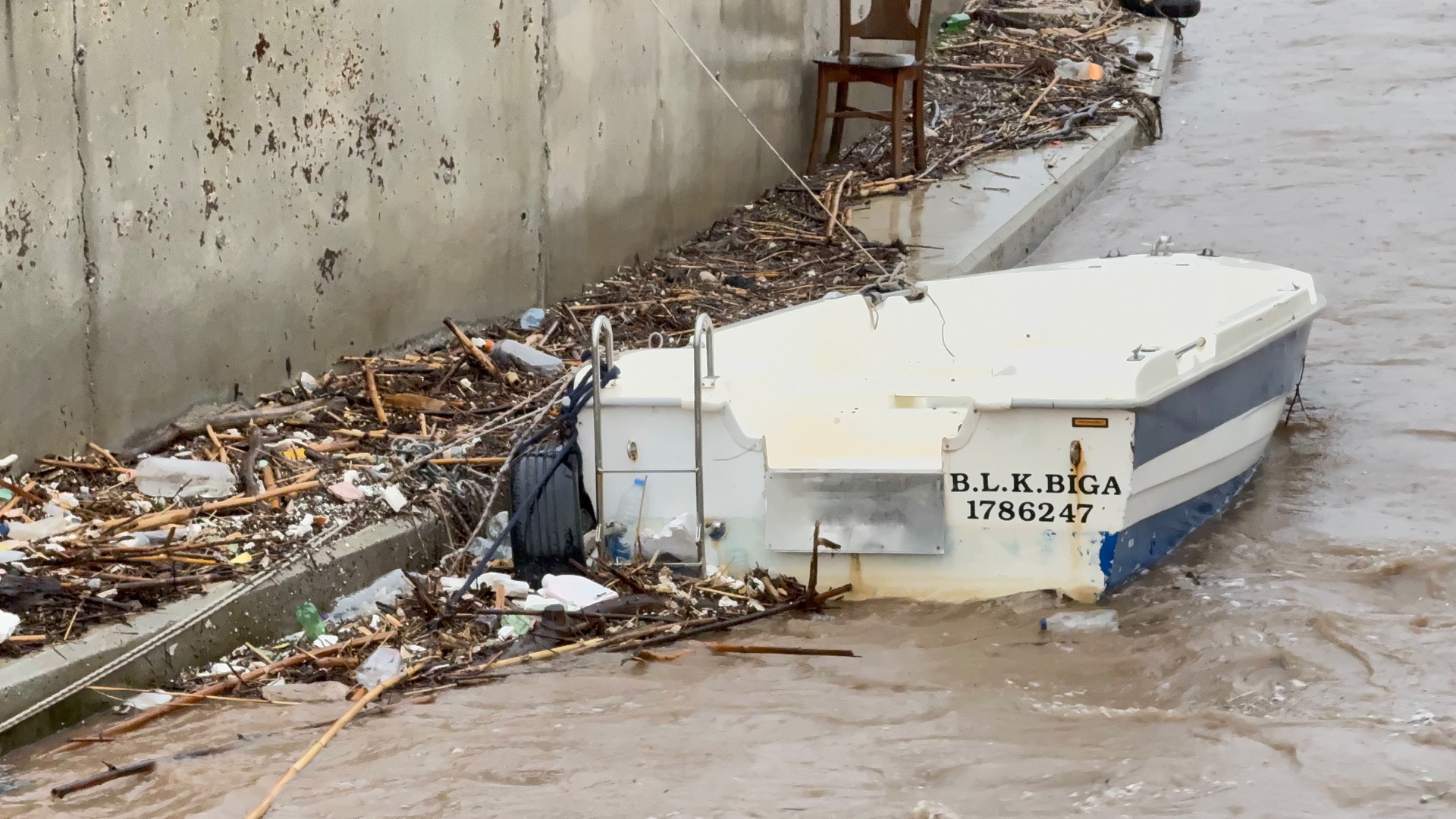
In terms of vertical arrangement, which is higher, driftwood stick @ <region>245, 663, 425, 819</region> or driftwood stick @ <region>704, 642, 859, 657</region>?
driftwood stick @ <region>245, 663, 425, 819</region>

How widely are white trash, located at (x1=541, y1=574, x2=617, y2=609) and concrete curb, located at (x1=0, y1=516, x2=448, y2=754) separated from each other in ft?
1.70

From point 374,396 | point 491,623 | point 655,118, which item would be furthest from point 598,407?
point 655,118

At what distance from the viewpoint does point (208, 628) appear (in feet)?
15.8

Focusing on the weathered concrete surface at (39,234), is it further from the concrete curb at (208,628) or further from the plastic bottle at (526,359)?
the plastic bottle at (526,359)

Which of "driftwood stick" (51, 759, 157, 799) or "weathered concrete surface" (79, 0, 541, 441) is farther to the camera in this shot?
"weathered concrete surface" (79, 0, 541, 441)

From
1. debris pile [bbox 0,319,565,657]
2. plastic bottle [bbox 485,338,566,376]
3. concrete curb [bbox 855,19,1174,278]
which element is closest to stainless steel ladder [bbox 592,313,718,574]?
debris pile [bbox 0,319,565,657]

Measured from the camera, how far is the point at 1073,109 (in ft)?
45.2

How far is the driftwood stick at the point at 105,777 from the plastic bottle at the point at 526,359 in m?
3.27

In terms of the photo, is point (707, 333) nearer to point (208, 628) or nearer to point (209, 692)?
point (208, 628)

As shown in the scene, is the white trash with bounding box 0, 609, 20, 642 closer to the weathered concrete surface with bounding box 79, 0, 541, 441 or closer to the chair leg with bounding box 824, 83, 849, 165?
the weathered concrete surface with bounding box 79, 0, 541, 441

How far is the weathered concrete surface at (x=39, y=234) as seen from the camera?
5.04 meters

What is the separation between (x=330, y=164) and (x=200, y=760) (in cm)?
302

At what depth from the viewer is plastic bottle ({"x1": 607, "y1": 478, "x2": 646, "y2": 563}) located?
5699 mm

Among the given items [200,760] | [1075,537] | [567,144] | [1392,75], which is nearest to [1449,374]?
[1075,537]
